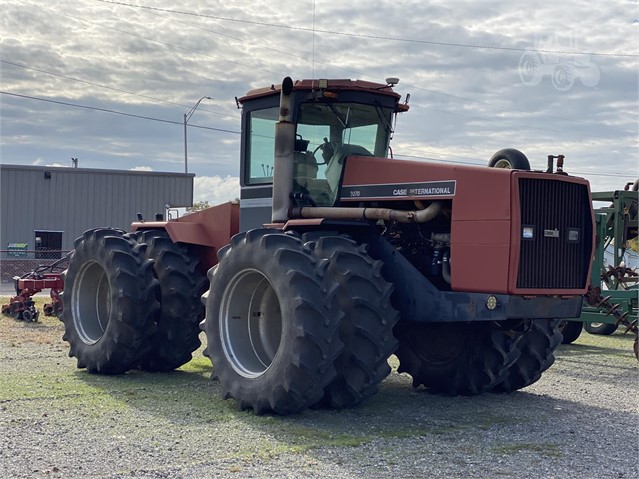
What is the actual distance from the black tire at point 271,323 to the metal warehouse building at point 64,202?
31673 mm

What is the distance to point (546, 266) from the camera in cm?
782

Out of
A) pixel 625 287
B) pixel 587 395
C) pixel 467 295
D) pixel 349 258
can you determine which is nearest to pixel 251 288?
pixel 349 258

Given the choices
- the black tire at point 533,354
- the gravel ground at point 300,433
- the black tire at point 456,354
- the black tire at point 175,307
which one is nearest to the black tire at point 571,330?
the gravel ground at point 300,433

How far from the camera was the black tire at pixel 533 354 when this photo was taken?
30.1 ft

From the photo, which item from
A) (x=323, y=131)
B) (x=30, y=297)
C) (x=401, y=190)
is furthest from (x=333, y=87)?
(x=30, y=297)

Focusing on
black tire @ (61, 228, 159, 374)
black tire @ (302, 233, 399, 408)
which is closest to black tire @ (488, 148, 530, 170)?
black tire @ (302, 233, 399, 408)

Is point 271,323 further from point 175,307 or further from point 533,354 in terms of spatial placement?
point 533,354

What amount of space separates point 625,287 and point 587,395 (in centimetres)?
798

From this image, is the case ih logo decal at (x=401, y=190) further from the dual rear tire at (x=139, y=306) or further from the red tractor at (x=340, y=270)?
the dual rear tire at (x=139, y=306)

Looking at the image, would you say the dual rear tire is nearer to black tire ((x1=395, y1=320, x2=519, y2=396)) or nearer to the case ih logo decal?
the case ih logo decal

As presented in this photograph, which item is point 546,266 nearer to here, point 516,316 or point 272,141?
Result: point 516,316

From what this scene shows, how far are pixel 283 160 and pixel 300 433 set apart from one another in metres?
3.06

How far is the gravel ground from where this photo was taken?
19.5ft

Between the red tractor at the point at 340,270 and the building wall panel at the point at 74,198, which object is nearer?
the red tractor at the point at 340,270
